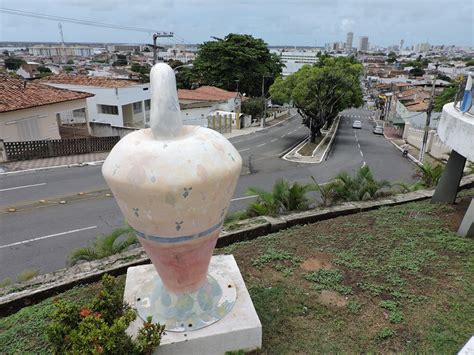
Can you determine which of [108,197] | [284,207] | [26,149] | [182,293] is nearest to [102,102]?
[26,149]

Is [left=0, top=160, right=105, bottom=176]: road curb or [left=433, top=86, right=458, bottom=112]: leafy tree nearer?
[left=0, top=160, right=105, bottom=176]: road curb

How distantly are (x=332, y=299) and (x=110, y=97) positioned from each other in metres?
24.5

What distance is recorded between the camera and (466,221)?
677cm

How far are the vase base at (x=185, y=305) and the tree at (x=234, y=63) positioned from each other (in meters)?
40.2

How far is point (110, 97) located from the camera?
2619cm

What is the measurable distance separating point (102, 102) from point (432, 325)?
26.1 m

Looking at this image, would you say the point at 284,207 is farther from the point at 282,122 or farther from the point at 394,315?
the point at 282,122

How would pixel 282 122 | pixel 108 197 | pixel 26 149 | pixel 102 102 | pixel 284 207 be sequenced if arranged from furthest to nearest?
pixel 282 122
pixel 102 102
pixel 26 149
pixel 108 197
pixel 284 207

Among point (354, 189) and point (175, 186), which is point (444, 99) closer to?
point (354, 189)

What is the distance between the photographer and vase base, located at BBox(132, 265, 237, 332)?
168 inches

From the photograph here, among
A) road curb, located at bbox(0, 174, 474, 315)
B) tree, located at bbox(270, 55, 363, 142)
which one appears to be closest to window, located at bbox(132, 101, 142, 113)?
tree, located at bbox(270, 55, 363, 142)

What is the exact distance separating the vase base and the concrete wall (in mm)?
16359

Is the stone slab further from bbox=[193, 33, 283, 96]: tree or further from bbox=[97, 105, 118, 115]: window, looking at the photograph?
bbox=[193, 33, 283, 96]: tree

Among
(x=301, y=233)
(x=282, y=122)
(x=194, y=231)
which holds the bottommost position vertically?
(x=282, y=122)
